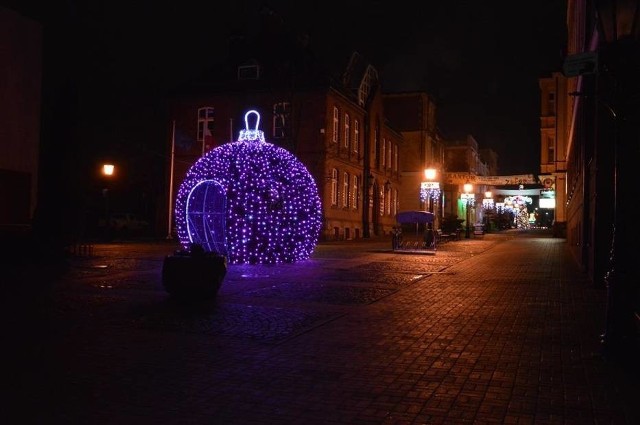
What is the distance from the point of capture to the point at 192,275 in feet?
36.9

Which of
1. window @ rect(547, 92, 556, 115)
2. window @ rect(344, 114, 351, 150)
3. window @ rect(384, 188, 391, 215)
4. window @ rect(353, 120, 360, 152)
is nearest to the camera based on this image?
window @ rect(344, 114, 351, 150)

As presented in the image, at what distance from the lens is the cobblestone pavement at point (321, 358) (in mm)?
5285

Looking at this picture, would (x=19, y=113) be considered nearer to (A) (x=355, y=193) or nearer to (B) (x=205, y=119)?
(B) (x=205, y=119)

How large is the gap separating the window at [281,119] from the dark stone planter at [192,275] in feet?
85.2

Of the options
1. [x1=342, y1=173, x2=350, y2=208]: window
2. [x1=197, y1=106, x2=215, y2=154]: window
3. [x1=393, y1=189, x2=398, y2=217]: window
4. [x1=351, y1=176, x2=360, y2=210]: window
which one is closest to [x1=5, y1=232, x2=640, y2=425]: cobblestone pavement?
[x1=342, y1=173, x2=350, y2=208]: window

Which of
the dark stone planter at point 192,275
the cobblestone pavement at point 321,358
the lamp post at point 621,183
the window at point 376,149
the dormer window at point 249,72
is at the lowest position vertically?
the cobblestone pavement at point 321,358

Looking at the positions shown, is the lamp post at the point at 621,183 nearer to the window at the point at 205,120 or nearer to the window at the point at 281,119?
the window at the point at 281,119

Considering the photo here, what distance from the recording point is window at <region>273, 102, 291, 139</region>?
124ft

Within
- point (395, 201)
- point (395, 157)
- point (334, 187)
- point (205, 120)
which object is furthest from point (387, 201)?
point (205, 120)

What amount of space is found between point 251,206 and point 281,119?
2079cm

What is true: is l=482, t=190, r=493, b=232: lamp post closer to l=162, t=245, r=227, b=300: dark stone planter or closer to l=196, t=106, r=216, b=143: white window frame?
l=196, t=106, r=216, b=143: white window frame

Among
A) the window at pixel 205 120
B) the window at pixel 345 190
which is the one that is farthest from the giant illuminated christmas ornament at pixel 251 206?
the window at pixel 205 120

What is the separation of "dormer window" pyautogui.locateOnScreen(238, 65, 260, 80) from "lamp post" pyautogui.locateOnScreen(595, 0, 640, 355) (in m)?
33.4

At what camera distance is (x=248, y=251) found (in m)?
19.0
